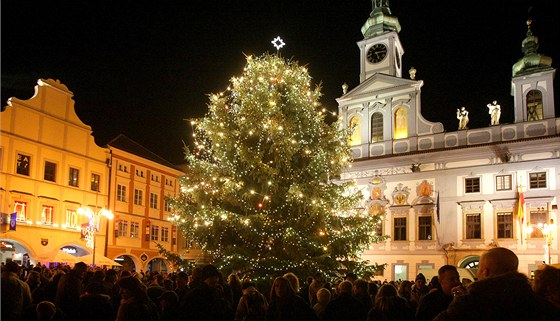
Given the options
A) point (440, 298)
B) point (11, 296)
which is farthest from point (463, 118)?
point (11, 296)

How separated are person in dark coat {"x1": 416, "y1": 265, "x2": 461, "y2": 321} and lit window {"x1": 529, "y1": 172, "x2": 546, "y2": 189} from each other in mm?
29097

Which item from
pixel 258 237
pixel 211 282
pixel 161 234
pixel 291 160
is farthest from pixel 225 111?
pixel 161 234

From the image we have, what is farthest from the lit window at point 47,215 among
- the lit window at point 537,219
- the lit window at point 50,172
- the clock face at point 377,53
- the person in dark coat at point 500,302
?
the person in dark coat at point 500,302

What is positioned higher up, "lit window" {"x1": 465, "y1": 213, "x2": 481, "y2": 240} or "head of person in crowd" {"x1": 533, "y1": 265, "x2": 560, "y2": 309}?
"lit window" {"x1": 465, "y1": 213, "x2": 481, "y2": 240}

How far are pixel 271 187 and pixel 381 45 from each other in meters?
25.5

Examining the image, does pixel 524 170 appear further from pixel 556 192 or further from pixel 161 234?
pixel 161 234

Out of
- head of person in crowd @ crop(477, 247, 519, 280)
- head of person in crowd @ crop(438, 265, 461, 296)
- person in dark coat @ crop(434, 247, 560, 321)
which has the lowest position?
head of person in crowd @ crop(438, 265, 461, 296)

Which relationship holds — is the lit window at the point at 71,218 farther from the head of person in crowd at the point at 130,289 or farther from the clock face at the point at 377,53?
the head of person in crowd at the point at 130,289

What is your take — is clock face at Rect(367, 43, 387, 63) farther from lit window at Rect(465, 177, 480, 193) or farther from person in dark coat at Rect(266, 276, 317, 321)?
person in dark coat at Rect(266, 276, 317, 321)

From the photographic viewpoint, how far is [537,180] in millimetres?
32969

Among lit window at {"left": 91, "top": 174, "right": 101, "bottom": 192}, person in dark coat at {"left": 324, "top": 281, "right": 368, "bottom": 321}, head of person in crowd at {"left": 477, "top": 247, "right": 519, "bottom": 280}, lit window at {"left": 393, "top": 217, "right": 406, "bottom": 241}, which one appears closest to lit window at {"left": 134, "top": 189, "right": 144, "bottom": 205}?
lit window at {"left": 91, "top": 174, "right": 101, "bottom": 192}

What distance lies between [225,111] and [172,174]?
32229mm

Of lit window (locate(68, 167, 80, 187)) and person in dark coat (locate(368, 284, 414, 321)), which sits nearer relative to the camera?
person in dark coat (locate(368, 284, 414, 321))

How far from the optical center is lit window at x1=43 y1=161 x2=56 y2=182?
35.7 metres
